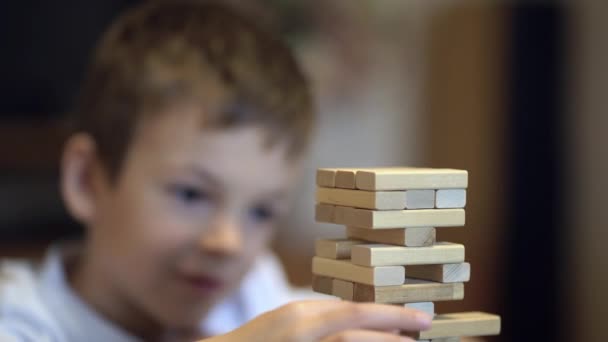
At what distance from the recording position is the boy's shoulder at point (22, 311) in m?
0.95

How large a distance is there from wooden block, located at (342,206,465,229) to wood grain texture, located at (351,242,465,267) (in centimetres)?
2

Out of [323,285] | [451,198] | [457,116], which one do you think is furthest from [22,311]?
[457,116]

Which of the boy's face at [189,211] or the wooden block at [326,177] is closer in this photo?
the wooden block at [326,177]

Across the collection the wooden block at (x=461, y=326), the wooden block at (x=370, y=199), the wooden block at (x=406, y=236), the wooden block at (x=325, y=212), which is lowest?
the wooden block at (x=461, y=326)

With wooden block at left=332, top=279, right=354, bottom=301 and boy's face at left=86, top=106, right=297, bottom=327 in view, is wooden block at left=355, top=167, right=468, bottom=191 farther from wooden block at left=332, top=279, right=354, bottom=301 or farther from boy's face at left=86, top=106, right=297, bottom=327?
boy's face at left=86, top=106, right=297, bottom=327

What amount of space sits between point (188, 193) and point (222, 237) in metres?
0.08

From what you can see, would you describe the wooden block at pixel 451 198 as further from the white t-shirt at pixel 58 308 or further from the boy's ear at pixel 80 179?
the boy's ear at pixel 80 179

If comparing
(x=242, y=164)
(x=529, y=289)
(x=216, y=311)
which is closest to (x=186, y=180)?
(x=242, y=164)

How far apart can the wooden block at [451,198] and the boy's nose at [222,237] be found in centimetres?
47

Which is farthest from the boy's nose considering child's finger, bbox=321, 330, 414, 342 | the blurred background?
the blurred background

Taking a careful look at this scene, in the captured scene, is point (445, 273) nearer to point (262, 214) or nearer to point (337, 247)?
point (337, 247)

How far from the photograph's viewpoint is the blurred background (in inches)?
90.2

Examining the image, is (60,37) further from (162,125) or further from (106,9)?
(162,125)

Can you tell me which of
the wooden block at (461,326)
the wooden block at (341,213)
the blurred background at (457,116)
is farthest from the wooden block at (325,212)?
the blurred background at (457,116)
